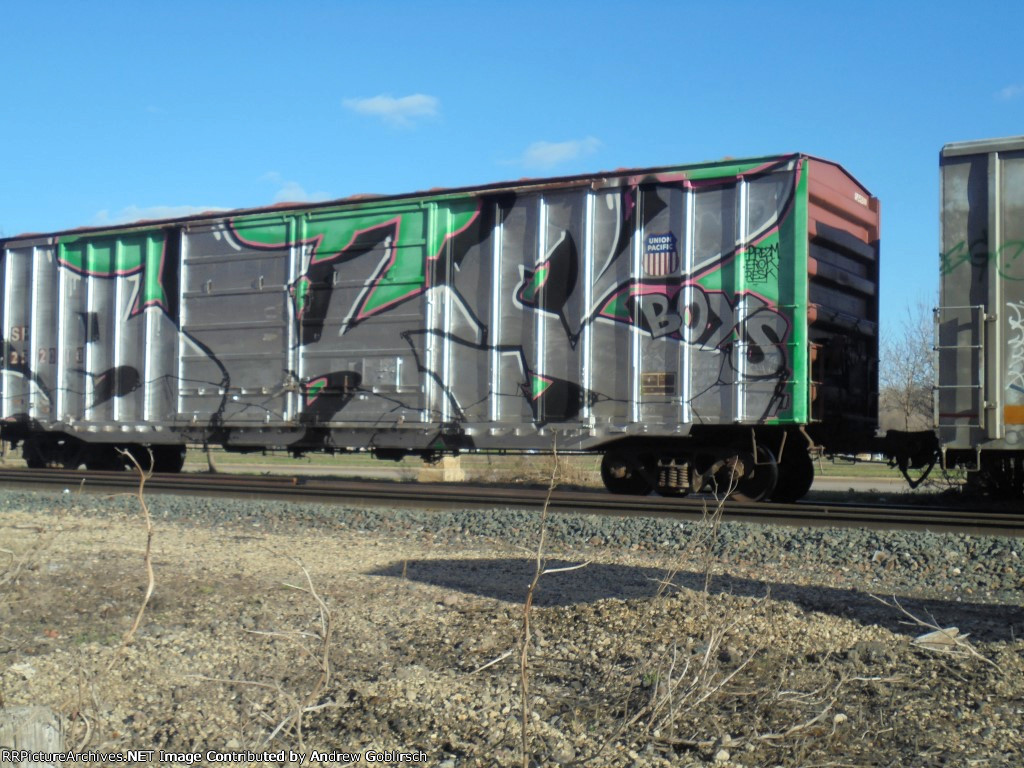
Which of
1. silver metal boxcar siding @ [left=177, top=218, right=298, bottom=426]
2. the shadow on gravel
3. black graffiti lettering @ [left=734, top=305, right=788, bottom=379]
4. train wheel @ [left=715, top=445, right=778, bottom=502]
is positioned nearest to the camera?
the shadow on gravel

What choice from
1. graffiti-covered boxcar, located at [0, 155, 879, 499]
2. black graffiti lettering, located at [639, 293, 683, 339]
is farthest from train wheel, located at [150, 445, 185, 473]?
black graffiti lettering, located at [639, 293, 683, 339]

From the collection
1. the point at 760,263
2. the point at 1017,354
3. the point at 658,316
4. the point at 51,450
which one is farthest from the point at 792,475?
the point at 51,450

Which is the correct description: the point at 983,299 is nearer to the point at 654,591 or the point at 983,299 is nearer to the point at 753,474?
the point at 753,474

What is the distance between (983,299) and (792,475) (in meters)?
3.31

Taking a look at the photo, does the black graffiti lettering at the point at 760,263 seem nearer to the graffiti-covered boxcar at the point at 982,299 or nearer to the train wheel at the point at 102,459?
the graffiti-covered boxcar at the point at 982,299

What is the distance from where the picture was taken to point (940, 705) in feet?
13.2

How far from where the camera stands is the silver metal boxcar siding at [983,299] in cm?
904

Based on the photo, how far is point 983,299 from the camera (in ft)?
30.0

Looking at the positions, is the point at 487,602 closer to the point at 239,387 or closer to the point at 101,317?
the point at 239,387

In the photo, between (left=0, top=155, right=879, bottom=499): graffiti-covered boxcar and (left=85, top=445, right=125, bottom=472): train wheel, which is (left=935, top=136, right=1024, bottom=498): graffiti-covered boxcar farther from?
(left=85, top=445, right=125, bottom=472): train wheel

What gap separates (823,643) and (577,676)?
4.26 ft

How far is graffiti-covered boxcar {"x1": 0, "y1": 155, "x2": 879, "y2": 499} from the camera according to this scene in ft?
34.8

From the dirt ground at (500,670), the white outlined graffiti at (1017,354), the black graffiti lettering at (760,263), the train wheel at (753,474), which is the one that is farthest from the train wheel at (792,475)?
the dirt ground at (500,670)

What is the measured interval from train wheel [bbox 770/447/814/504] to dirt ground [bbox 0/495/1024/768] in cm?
442
